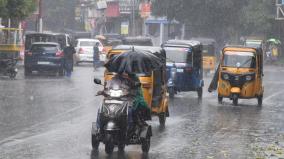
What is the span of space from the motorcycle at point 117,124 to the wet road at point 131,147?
0.79ft

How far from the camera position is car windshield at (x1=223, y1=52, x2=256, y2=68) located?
27.3 meters

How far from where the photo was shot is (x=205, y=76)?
46.8 metres

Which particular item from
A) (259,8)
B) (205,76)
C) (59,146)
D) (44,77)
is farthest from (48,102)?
(259,8)

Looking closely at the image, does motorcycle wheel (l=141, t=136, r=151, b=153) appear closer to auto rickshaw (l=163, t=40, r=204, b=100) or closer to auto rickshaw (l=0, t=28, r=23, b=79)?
auto rickshaw (l=163, t=40, r=204, b=100)

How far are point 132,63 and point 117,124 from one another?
4.88 ft

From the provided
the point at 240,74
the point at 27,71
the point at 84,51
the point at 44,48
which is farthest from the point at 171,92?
the point at 84,51

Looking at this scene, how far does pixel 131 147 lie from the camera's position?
48.8 feet

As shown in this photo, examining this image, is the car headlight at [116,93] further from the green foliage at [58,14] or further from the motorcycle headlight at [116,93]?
the green foliage at [58,14]

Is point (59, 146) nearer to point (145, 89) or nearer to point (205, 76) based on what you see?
point (145, 89)

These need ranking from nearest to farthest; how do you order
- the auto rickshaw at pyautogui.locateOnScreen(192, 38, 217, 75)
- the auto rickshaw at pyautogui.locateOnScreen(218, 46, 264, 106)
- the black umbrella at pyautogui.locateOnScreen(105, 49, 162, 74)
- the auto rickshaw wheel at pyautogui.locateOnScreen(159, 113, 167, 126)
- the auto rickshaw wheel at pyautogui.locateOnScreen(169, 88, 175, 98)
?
the black umbrella at pyautogui.locateOnScreen(105, 49, 162, 74) → the auto rickshaw wheel at pyautogui.locateOnScreen(159, 113, 167, 126) → the auto rickshaw at pyautogui.locateOnScreen(218, 46, 264, 106) → the auto rickshaw wheel at pyautogui.locateOnScreen(169, 88, 175, 98) → the auto rickshaw at pyautogui.locateOnScreen(192, 38, 217, 75)

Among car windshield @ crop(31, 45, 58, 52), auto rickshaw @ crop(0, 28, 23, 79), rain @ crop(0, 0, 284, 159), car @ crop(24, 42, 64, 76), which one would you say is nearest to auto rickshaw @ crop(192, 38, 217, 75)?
rain @ crop(0, 0, 284, 159)

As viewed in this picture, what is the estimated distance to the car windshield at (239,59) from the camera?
27297 millimetres

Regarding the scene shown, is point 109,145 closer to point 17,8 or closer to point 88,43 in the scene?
point 17,8

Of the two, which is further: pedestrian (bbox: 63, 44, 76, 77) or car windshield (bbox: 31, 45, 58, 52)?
pedestrian (bbox: 63, 44, 76, 77)
